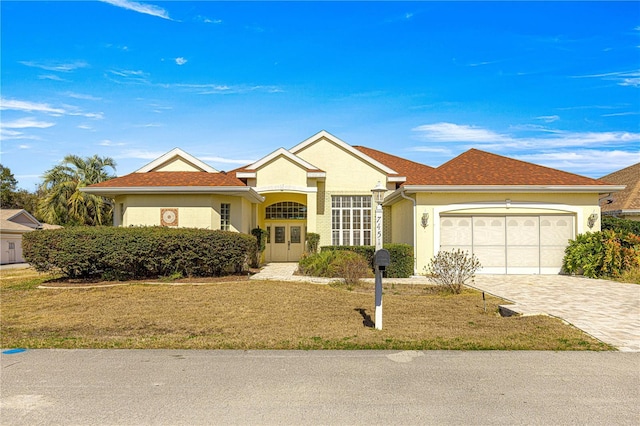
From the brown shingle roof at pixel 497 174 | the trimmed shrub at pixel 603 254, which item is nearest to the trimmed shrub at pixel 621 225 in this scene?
the trimmed shrub at pixel 603 254

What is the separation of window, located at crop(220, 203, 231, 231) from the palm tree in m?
18.2

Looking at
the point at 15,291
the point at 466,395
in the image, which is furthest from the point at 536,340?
the point at 15,291

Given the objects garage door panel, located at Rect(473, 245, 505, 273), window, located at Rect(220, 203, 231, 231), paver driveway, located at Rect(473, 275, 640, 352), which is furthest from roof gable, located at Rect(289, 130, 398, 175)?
paver driveway, located at Rect(473, 275, 640, 352)

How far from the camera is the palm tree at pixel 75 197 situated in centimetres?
3494

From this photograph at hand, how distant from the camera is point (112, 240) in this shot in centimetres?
1538

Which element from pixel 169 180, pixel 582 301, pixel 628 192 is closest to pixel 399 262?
pixel 582 301

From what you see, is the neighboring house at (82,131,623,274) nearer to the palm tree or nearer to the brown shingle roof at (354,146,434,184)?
the brown shingle roof at (354,146,434,184)

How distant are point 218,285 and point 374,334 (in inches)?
303

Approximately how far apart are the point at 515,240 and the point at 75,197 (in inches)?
1196

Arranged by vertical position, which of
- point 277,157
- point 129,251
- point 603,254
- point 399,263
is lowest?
point 399,263

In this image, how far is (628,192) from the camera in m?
24.9

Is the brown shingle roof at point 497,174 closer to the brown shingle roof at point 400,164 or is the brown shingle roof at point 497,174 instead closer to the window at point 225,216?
the brown shingle roof at point 400,164

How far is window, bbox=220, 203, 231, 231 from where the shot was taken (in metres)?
20.4

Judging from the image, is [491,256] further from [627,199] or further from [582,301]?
[627,199]
